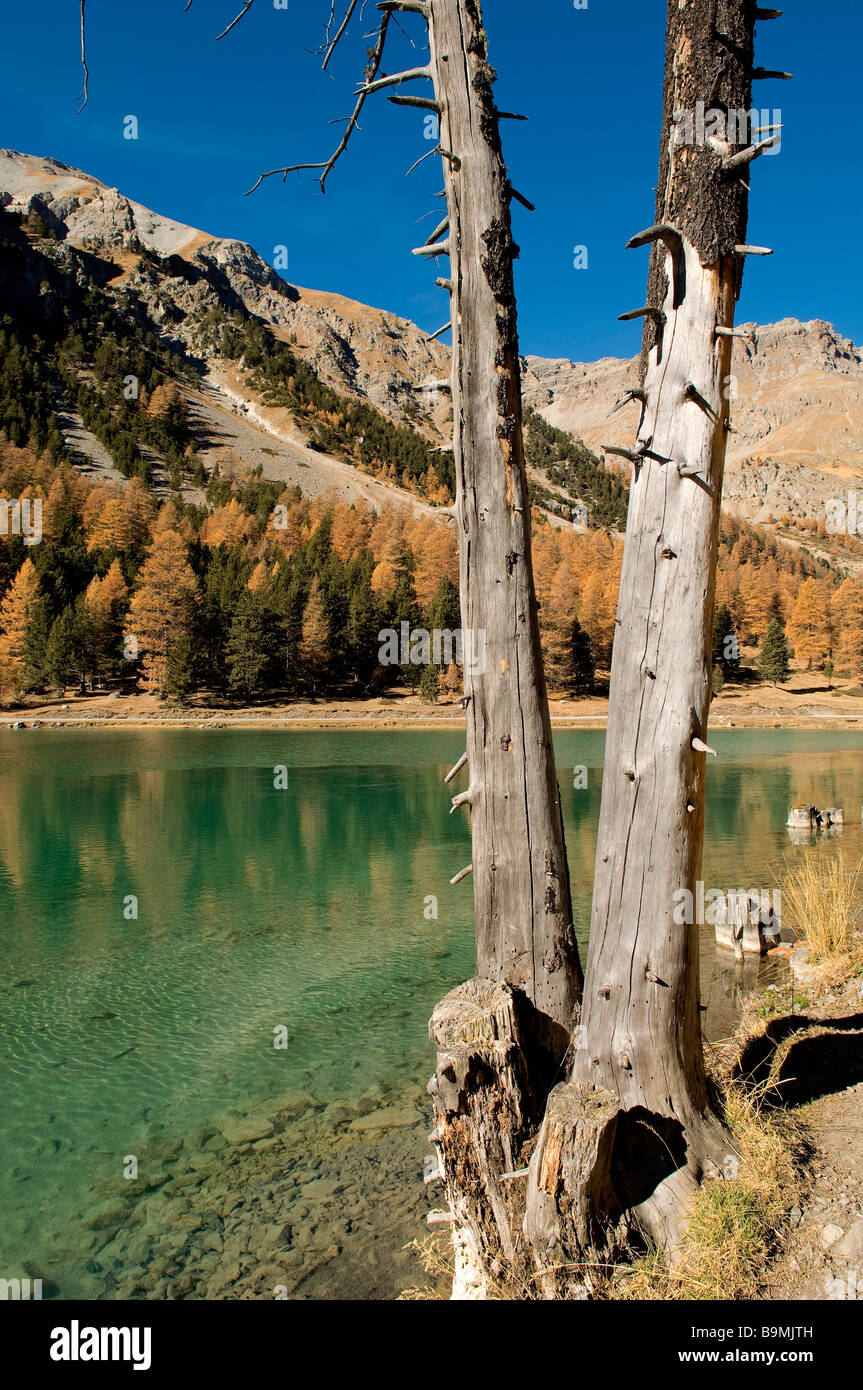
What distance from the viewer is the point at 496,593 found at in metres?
4.04

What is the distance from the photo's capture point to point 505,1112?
358 centimetres

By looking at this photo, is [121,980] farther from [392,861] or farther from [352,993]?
[392,861]

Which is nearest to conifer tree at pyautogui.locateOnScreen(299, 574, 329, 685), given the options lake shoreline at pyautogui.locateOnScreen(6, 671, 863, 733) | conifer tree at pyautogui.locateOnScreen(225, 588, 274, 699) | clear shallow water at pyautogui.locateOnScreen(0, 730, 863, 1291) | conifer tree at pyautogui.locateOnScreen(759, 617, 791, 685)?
conifer tree at pyautogui.locateOnScreen(225, 588, 274, 699)

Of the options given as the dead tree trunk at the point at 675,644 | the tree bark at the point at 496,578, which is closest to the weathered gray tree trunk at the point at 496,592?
the tree bark at the point at 496,578

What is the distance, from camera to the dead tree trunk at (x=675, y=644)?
356 centimetres

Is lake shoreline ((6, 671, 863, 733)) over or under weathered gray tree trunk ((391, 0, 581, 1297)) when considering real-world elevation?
under

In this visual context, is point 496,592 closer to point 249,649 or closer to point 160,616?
point 249,649

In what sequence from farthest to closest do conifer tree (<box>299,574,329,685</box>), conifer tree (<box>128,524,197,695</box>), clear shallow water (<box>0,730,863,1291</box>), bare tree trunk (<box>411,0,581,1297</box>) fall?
conifer tree (<box>299,574,329,685</box>) → conifer tree (<box>128,524,197,695</box>) → clear shallow water (<box>0,730,863,1291</box>) → bare tree trunk (<box>411,0,581,1297</box>)

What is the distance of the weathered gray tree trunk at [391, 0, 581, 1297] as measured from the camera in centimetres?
400

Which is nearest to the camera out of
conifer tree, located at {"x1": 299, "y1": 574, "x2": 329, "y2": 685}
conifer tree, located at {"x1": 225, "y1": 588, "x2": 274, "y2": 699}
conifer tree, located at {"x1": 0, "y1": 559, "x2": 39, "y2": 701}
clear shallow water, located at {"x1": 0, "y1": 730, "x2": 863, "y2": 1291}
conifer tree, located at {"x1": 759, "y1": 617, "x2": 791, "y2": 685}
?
clear shallow water, located at {"x1": 0, "y1": 730, "x2": 863, "y2": 1291}

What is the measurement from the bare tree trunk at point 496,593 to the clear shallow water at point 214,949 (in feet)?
11.4

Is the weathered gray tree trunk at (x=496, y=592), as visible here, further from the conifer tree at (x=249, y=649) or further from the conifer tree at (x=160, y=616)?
the conifer tree at (x=160, y=616)

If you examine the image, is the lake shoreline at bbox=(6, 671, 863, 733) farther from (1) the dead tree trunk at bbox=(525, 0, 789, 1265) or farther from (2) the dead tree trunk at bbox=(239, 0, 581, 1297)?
(1) the dead tree trunk at bbox=(525, 0, 789, 1265)
